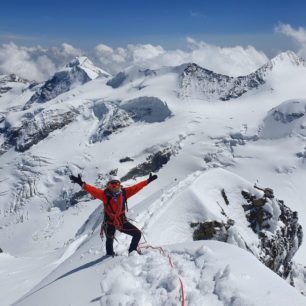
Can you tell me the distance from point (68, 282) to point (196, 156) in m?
161

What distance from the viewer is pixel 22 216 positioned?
177000 millimetres

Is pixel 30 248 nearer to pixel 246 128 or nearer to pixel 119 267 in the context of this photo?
pixel 246 128

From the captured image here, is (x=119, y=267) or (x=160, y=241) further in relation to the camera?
(x=160, y=241)

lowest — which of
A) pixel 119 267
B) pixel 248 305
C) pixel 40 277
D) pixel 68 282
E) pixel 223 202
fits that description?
pixel 40 277

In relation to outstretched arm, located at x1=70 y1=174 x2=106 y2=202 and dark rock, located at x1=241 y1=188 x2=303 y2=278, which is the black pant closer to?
outstretched arm, located at x1=70 y1=174 x2=106 y2=202

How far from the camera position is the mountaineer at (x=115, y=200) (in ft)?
50.1

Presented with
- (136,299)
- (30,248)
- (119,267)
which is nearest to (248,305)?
(136,299)

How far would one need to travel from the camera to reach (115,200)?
611 inches

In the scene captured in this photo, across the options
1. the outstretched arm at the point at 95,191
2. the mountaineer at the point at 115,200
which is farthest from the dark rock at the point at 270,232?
the outstretched arm at the point at 95,191

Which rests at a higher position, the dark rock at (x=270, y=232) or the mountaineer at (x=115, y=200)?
the mountaineer at (x=115, y=200)

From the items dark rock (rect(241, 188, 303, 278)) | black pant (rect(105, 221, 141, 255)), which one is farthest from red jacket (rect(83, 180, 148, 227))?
dark rock (rect(241, 188, 303, 278))

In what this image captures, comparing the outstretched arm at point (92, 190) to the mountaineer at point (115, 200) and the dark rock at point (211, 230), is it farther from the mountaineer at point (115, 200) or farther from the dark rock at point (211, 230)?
the dark rock at point (211, 230)

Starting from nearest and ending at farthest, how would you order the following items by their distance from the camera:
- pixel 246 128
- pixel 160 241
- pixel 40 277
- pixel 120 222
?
pixel 120 222 < pixel 40 277 < pixel 160 241 < pixel 246 128

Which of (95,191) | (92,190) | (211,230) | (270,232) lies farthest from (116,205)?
(270,232)
